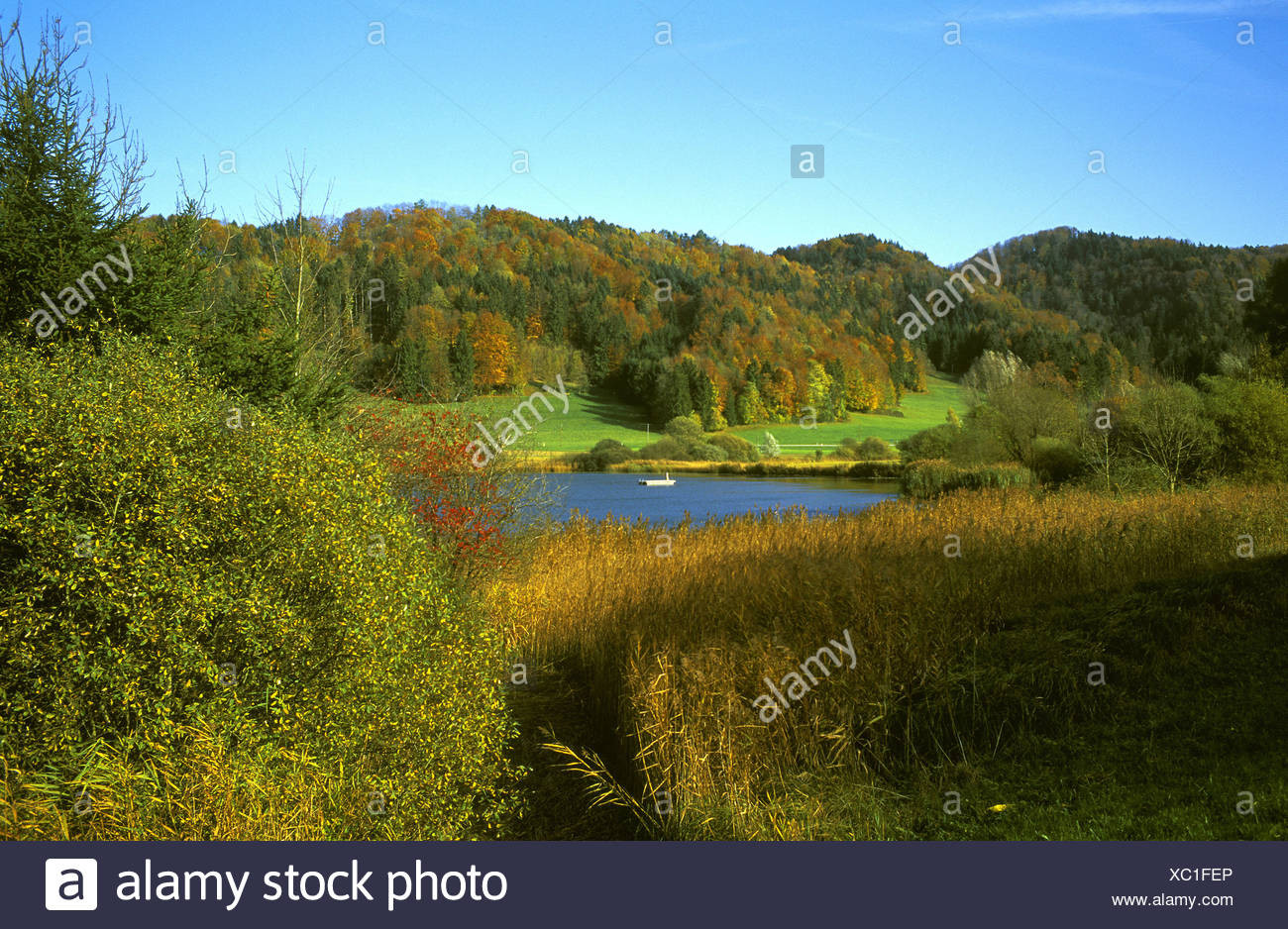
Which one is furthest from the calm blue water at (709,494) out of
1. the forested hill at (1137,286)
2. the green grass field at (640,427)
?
the forested hill at (1137,286)

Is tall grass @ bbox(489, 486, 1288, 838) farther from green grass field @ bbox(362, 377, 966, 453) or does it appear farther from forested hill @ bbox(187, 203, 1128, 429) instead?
green grass field @ bbox(362, 377, 966, 453)

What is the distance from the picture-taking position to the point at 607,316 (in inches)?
2050

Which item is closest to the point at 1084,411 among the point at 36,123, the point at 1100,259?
the point at 36,123

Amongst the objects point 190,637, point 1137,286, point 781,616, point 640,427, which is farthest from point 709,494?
point 1137,286

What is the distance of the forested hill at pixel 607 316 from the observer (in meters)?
20.9

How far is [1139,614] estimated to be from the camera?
8.97 metres

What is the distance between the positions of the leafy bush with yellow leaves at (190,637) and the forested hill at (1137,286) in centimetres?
4951

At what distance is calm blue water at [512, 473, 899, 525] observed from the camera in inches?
1217


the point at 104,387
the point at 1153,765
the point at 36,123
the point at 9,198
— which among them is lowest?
the point at 1153,765

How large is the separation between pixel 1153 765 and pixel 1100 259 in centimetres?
8941

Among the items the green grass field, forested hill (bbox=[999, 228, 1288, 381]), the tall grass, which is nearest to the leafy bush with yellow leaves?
the tall grass

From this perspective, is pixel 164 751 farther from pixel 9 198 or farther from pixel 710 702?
pixel 9 198

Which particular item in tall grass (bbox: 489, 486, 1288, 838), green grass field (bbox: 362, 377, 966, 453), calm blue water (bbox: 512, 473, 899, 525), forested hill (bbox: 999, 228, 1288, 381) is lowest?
tall grass (bbox: 489, 486, 1288, 838)

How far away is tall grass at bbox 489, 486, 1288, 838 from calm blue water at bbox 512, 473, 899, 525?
1076 cm
